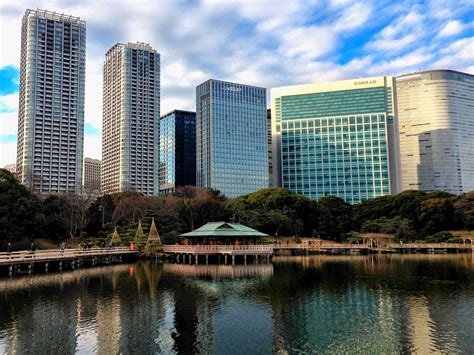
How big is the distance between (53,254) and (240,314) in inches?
1194

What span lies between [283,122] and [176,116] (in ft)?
151

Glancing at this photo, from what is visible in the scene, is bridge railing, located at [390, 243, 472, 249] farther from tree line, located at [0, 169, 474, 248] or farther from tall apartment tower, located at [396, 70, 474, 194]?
tall apartment tower, located at [396, 70, 474, 194]

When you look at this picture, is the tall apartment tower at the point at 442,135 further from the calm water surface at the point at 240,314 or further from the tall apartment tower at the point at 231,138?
the calm water surface at the point at 240,314

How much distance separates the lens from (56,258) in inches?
1772

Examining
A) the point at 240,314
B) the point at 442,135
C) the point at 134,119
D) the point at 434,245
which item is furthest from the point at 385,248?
the point at 442,135

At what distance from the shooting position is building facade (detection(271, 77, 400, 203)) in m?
138

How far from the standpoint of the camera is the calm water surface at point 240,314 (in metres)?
17.6

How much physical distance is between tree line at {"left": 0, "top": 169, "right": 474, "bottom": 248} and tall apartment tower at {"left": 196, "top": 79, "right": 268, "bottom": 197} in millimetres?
45225

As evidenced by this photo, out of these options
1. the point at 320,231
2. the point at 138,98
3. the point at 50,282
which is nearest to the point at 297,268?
the point at 50,282

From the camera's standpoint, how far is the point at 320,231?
277 ft

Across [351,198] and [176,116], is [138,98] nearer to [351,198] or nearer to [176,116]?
[176,116]

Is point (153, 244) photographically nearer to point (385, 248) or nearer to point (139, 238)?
point (139, 238)

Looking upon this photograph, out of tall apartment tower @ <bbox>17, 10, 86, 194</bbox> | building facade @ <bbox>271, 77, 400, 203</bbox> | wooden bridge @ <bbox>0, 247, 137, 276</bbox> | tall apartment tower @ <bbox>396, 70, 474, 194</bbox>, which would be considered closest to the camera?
wooden bridge @ <bbox>0, 247, 137, 276</bbox>

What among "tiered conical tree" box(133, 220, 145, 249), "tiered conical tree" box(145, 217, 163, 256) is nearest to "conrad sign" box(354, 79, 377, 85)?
"tiered conical tree" box(145, 217, 163, 256)
